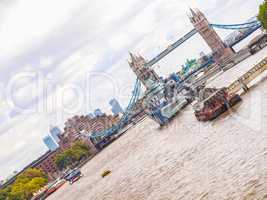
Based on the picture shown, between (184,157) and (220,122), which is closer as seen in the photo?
(184,157)

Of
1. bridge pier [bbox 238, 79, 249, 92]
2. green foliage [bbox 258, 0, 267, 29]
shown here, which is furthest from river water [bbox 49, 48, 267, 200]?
green foliage [bbox 258, 0, 267, 29]

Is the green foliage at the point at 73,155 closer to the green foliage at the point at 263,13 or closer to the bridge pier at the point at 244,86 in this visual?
the green foliage at the point at 263,13

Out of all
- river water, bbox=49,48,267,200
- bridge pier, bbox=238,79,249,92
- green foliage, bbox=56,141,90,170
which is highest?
green foliage, bbox=56,141,90,170

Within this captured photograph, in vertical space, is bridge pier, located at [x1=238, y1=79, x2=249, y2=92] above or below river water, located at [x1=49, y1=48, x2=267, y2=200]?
above

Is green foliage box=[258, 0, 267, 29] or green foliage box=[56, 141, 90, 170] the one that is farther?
green foliage box=[56, 141, 90, 170]

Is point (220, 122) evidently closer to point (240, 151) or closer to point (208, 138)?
point (208, 138)

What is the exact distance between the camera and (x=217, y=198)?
2544 centimetres

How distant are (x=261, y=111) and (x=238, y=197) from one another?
63.8ft

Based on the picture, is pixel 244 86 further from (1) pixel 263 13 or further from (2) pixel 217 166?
(1) pixel 263 13

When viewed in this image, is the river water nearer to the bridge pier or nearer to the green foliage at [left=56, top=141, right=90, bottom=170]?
the bridge pier

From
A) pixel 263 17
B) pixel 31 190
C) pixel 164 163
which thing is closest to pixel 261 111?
pixel 164 163

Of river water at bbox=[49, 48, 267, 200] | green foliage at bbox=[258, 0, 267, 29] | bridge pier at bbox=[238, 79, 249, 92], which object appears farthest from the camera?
green foliage at bbox=[258, 0, 267, 29]

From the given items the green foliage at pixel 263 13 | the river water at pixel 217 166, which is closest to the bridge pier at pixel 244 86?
the river water at pixel 217 166

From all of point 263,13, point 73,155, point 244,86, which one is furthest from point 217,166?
point 73,155
